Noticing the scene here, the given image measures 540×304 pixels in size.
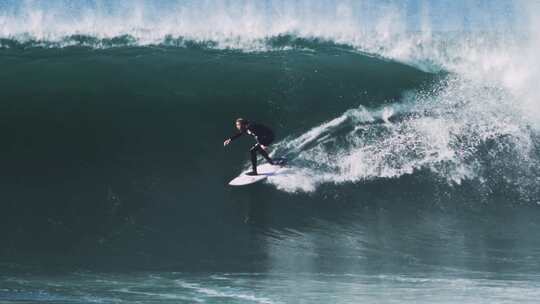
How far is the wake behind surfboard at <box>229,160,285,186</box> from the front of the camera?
35.8 ft

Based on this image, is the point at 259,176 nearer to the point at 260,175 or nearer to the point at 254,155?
the point at 260,175

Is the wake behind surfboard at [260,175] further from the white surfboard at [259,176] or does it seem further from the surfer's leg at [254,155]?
the surfer's leg at [254,155]

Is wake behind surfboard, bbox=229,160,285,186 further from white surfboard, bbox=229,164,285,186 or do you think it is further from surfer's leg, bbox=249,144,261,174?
surfer's leg, bbox=249,144,261,174

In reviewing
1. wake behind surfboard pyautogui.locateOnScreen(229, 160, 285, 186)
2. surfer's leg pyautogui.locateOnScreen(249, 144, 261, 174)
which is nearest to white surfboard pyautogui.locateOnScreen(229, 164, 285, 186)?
wake behind surfboard pyautogui.locateOnScreen(229, 160, 285, 186)

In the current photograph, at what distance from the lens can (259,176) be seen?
10898mm

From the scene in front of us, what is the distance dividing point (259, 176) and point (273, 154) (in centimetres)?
103

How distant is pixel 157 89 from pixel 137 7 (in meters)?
5.06

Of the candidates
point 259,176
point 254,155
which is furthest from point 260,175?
point 254,155

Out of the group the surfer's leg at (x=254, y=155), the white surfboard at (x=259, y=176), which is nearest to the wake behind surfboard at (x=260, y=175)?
the white surfboard at (x=259, y=176)

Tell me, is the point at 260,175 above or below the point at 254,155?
below

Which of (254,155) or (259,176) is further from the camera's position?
(259,176)

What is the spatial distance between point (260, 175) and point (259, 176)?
3 cm

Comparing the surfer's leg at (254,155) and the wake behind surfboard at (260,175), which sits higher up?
the surfer's leg at (254,155)

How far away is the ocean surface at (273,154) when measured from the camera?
9102mm
